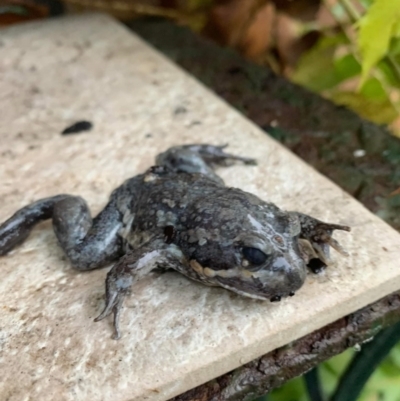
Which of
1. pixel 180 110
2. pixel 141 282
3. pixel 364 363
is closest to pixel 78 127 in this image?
pixel 180 110

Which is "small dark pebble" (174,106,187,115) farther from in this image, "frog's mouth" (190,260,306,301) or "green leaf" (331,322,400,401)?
"green leaf" (331,322,400,401)

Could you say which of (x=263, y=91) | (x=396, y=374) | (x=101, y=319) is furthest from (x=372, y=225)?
(x=263, y=91)

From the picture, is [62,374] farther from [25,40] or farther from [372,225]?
[25,40]

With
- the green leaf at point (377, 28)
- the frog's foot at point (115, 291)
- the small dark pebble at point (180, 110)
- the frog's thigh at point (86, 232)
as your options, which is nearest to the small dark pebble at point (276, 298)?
the frog's foot at point (115, 291)

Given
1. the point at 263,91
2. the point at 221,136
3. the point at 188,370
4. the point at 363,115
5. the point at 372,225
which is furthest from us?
the point at 263,91

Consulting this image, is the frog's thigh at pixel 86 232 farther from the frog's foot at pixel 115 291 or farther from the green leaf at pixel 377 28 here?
the green leaf at pixel 377 28

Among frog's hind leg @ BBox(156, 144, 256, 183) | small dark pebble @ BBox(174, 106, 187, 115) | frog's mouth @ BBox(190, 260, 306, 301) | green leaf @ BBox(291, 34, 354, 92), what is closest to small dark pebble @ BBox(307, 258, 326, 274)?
frog's mouth @ BBox(190, 260, 306, 301)
